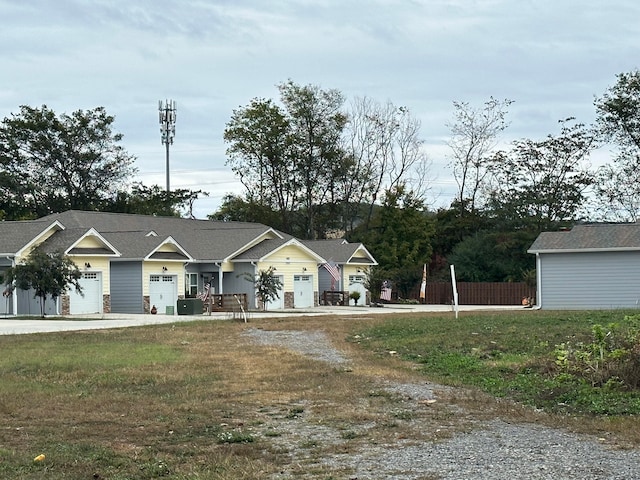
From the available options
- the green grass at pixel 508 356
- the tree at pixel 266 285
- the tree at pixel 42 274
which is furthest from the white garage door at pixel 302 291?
the green grass at pixel 508 356

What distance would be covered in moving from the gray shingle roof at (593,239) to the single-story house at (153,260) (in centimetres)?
1413

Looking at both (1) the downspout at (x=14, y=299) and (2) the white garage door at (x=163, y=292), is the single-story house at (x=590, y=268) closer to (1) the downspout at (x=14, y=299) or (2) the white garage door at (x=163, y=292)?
(2) the white garage door at (x=163, y=292)

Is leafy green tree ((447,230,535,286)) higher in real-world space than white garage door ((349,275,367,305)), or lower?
higher

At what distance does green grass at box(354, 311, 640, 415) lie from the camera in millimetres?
12961

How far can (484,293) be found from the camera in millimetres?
59375

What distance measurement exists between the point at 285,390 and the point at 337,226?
201 ft

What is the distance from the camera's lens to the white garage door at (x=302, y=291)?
52469mm

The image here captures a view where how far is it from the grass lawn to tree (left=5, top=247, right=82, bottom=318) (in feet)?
50.4

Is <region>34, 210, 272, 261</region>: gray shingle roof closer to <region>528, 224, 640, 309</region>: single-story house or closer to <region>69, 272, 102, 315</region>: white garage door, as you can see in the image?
<region>69, 272, 102, 315</region>: white garage door

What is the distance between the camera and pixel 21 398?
1396cm

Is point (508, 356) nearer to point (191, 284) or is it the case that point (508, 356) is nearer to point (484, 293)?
point (191, 284)

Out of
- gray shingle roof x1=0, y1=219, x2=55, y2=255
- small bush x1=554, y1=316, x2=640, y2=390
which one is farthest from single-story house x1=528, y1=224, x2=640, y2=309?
small bush x1=554, y1=316, x2=640, y2=390

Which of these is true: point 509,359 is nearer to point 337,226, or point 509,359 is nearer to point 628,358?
point 628,358

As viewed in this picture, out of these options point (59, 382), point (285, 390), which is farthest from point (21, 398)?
point (285, 390)
